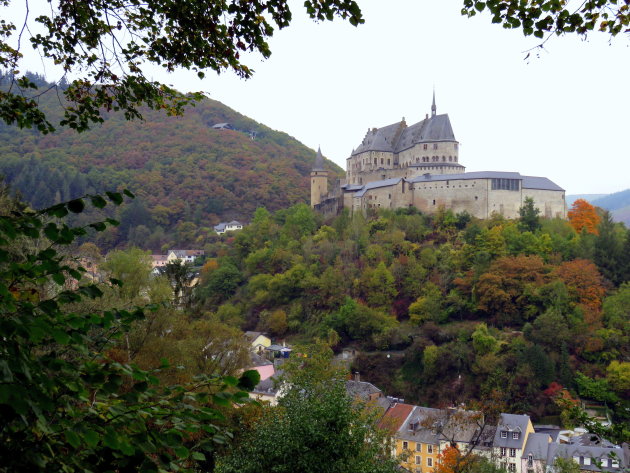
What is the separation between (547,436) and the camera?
96.0ft

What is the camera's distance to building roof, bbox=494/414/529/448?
1105 inches

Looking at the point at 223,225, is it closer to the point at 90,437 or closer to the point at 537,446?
the point at 537,446

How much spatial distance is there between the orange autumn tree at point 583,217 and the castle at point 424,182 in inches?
43.0

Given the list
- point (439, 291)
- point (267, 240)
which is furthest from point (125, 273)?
point (267, 240)

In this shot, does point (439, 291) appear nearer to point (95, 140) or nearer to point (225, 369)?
point (225, 369)

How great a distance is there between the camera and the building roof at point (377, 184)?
56250 millimetres

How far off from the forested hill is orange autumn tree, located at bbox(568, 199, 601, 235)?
2042 inches

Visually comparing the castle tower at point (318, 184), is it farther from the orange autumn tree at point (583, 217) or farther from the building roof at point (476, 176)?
the orange autumn tree at point (583, 217)

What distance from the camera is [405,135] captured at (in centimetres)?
6506

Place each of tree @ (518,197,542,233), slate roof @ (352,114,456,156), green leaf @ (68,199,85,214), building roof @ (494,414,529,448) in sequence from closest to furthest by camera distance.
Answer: green leaf @ (68,199,85,214), building roof @ (494,414,529,448), tree @ (518,197,542,233), slate roof @ (352,114,456,156)

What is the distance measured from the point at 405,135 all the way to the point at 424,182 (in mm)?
11775

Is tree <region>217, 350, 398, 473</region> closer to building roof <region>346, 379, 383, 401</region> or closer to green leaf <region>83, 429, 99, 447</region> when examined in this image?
green leaf <region>83, 429, 99, 447</region>

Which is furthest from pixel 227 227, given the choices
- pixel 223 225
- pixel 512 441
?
pixel 512 441

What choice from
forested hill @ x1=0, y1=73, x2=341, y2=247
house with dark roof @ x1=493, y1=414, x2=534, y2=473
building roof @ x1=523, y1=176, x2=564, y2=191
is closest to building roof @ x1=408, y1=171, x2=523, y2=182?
building roof @ x1=523, y1=176, x2=564, y2=191
